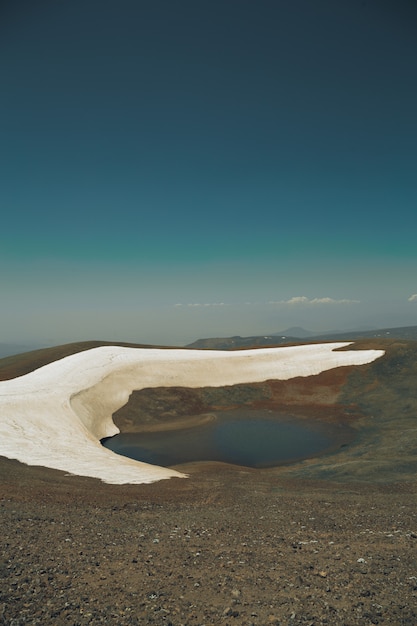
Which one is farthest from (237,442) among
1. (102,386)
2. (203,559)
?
(203,559)

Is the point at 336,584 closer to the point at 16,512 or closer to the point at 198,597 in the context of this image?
the point at 198,597

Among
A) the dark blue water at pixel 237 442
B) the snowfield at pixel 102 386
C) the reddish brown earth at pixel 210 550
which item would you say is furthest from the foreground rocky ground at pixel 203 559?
the dark blue water at pixel 237 442

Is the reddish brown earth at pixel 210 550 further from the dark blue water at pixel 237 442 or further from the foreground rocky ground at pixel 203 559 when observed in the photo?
the dark blue water at pixel 237 442

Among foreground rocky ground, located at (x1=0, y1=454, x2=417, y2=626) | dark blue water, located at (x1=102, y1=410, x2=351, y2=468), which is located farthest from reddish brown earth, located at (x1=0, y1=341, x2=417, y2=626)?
dark blue water, located at (x1=102, y1=410, x2=351, y2=468)

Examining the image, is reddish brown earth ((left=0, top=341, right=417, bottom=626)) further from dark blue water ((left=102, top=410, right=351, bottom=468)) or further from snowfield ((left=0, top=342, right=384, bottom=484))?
dark blue water ((left=102, top=410, right=351, bottom=468))

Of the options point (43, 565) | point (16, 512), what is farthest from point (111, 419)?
point (43, 565)

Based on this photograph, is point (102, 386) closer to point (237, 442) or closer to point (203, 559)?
point (237, 442)
